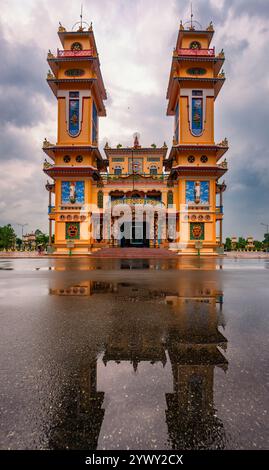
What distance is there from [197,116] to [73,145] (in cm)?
1504

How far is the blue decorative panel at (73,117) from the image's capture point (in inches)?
1240

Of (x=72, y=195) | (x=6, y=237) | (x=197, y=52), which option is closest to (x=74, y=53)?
(x=197, y=52)

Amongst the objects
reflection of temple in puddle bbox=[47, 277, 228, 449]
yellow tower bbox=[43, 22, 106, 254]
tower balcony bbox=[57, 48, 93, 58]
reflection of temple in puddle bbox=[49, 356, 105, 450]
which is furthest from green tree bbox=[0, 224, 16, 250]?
reflection of temple in puddle bbox=[49, 356, 105, 450]

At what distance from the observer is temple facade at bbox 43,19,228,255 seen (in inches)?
1201

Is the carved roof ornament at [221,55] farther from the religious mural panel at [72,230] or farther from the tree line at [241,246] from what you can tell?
the tree line at [241,246]

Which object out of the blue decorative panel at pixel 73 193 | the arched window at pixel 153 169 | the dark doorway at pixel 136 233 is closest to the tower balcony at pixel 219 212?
the dark doorway at pixel 136 233

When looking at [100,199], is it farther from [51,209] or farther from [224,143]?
[224,143]

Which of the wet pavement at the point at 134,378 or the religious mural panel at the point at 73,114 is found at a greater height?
the religious mural panel at the point at 73,114

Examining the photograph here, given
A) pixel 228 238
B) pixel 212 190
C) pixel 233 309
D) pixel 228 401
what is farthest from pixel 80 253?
pixel 228 238

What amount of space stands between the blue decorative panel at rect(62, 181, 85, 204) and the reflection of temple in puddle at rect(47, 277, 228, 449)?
26.3 meters

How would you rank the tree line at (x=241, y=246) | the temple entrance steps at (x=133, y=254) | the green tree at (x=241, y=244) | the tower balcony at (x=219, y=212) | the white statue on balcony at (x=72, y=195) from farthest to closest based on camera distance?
the green tree at (x=241, y=244)
the tree line at (x=241, y=246)
the tower balcony at (x=219, y=212)
the white statue on balcony at (x=72, y=195)
the temple entrance steps at (x=133, y=254)

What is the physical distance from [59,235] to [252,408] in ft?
99.8

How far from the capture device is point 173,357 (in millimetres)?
2676

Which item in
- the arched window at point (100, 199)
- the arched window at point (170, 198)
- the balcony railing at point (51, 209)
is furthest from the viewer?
the arched window at point (170, 198)
